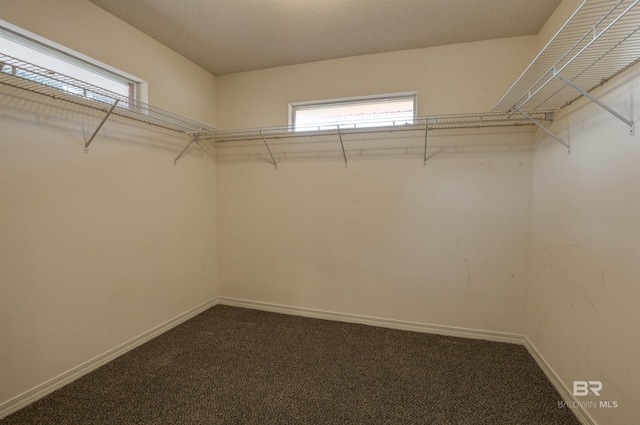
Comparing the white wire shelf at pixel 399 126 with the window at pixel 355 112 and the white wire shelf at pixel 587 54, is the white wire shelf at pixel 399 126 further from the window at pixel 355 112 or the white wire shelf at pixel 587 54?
the white wire shelf at pixel 587 54

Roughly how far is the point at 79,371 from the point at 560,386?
2.88 metres

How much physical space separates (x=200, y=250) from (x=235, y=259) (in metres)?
0.35

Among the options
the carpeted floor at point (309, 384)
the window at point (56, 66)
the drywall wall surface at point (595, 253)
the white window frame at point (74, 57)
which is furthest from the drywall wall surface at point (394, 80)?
the carpeted floor at point (309, 384)

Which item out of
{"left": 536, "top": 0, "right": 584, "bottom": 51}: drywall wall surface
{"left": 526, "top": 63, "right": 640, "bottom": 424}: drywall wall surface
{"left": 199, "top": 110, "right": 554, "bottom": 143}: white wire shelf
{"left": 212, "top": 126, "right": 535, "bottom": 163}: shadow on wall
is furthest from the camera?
{"left": 212, "top": 126, "right": 535, "bottom": 163}: shadow on wall

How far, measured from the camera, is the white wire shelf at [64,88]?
4.37 feet

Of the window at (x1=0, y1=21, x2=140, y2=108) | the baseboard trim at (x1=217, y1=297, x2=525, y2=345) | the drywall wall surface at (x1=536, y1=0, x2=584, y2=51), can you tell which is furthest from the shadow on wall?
the baseboard trim at (x1=217, y1=297, x2=525, y2=345)

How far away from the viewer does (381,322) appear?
8.13 ft

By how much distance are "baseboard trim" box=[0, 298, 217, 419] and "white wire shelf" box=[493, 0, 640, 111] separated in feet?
9.66

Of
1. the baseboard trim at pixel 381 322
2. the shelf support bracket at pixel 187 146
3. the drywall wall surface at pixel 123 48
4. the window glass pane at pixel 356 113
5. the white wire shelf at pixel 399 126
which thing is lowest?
the baseboard trim at pixel 381 322

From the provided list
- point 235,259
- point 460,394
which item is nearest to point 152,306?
point 235,259

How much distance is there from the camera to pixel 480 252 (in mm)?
2227

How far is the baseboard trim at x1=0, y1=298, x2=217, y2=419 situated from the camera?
146cm

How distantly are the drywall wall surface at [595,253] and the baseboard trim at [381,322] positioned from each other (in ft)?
1.09

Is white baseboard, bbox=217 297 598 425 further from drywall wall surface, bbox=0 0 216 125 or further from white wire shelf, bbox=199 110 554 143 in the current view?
drywall wall surface, bbox=0 0 216 125
